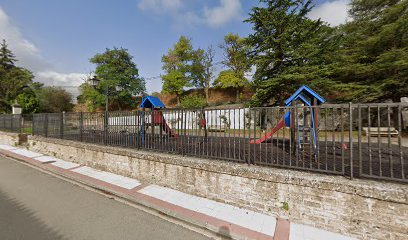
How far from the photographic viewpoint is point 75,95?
40.5 m

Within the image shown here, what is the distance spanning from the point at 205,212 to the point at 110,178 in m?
3.53

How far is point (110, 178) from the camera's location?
216 inches

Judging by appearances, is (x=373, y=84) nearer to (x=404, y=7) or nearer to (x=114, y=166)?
(x=404, y=7)

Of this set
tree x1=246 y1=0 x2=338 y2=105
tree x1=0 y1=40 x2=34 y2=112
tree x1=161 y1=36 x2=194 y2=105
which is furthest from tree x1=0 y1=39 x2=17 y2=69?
tree x1=246 y1=0 x2=338 y2=105

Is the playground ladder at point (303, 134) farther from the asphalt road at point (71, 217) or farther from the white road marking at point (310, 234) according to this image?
the asphalt road at point (71, 217)

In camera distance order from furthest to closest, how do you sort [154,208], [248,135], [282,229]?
[248,135]
[154,208]
[282,229]

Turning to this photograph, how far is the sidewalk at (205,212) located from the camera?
2.91 m

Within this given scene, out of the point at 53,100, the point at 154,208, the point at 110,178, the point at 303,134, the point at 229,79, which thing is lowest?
the point at 154,208

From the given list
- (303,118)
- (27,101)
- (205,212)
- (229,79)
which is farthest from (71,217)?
(27,101)

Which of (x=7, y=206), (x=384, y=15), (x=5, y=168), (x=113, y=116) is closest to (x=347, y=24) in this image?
(x=384, y=15)

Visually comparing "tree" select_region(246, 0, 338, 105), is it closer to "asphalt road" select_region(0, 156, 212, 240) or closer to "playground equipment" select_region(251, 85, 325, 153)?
"playground equipment" select_region(251, 85, 325, 153)

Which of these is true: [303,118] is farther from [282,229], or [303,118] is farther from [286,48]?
[286,48]

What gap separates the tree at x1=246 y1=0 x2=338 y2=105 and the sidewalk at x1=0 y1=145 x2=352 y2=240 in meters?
11.1

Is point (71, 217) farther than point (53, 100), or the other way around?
point (53, 100)
